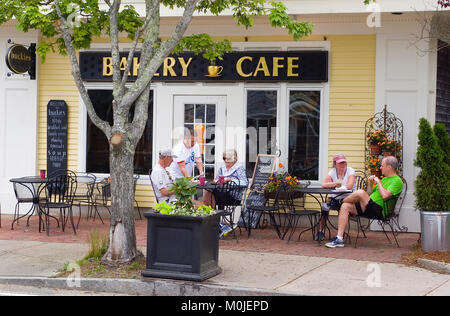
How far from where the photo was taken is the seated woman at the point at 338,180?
1014 cm

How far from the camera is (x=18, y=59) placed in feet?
42.2

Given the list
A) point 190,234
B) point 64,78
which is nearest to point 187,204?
point 190,234

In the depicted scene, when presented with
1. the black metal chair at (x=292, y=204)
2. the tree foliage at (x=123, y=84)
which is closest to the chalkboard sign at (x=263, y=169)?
the black metal chair at (x=292, y=204)

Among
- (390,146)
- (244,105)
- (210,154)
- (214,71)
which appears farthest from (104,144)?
(390,146)

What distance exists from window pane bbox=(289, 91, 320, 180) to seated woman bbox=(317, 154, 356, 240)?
5.85ft

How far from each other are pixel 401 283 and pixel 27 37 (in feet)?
30.0

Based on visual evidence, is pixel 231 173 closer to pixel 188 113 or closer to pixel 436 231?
pixel 188 113

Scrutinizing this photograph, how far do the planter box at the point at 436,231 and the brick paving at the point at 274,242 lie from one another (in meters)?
0.49

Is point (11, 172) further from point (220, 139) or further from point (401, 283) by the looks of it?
point (401, 283)

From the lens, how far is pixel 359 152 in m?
11.9

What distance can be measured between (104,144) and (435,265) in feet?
23.9

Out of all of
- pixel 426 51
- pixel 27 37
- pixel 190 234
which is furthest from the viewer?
pixel 27 37

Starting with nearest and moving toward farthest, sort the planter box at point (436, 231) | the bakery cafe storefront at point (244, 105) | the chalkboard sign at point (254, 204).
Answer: the planter box at point (436, 231) < the chalkboard sign at point (254, 204) < the bakery cafe storefront at point (244, 105)

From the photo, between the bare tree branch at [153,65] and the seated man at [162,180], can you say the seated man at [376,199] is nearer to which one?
the seated man at [162,180]
